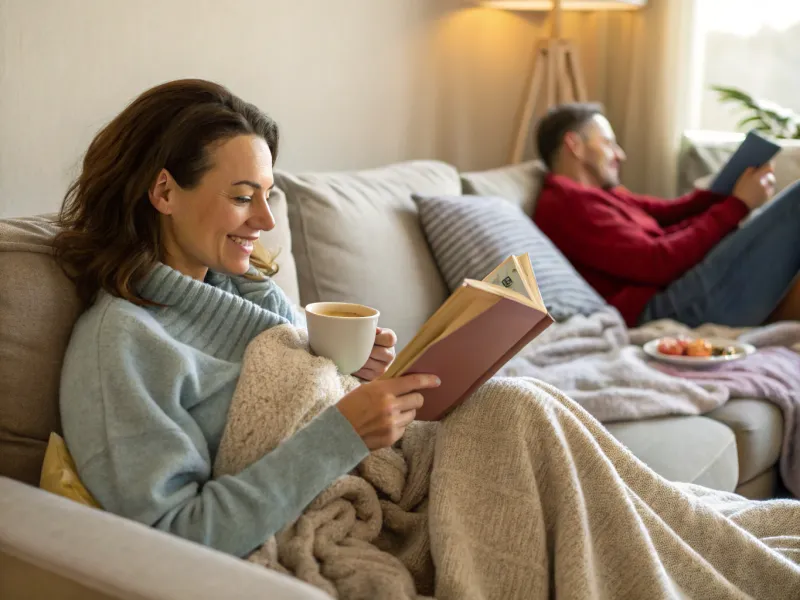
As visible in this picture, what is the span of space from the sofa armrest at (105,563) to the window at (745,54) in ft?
10.6

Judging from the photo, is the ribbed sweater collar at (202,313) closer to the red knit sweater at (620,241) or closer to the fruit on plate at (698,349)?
the fruit on plate at (698,349)

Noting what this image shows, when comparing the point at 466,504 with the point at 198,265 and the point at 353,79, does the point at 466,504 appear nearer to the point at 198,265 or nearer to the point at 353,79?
the point at 198,265

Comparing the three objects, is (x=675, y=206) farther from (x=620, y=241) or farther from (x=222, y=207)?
(x=222, y=207)

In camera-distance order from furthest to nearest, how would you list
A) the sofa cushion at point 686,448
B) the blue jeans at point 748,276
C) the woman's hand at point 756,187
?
the woman's hand at point 756,187, the blue jeans at point 748,276, the sofa cushion at point 686,448

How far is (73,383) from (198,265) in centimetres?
26

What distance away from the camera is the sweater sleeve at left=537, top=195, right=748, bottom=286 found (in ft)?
8.98

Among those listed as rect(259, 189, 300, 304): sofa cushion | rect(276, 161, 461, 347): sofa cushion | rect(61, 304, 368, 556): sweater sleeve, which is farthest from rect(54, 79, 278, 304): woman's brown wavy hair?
rect(276, 161, 461, 347): sofa cushion

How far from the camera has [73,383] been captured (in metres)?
1.18

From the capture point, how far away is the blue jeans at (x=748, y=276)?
8.82ft

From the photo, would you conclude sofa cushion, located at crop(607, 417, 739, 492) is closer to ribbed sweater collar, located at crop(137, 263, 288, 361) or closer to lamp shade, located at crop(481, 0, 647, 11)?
ribbed sweater collar, located at crop(137, 263, 288, 361)

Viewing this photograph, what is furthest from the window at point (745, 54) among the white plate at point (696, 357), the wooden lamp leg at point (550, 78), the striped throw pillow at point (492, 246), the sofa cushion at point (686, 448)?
the sofa cushion at point (686, 448)

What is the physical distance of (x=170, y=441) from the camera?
1122mm

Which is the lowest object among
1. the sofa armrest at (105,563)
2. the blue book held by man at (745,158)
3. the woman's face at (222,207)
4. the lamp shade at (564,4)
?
the blue book held by man at (745,158)

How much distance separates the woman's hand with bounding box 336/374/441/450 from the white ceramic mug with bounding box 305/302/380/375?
8 centimetres
